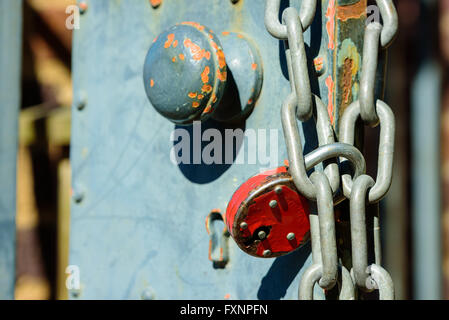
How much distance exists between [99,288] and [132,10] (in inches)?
17.2

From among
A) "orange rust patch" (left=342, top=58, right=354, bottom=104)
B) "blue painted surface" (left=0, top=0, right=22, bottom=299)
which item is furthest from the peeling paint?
"blue painted surface" (left=0, top=0, right=22, bottom=299)

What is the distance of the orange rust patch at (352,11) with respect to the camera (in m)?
0.77

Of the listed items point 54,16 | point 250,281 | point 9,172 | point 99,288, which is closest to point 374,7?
point 250,281

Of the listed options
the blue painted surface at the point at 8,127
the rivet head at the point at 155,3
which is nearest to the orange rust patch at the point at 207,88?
the rivet head at the point at 155,3

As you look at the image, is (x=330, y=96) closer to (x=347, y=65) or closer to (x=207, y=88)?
(x=347, y=65)

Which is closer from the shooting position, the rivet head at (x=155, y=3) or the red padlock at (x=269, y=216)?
the red padlock at (x=269, y=216)

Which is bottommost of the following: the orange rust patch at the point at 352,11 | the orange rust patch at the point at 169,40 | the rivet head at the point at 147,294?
the rivet head at the point at 147,294

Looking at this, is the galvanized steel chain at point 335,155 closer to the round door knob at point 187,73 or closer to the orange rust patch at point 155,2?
the round door knob at point 187,73

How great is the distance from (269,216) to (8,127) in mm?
759

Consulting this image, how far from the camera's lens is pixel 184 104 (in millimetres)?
820

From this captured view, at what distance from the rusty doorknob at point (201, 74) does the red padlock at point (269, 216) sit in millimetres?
115

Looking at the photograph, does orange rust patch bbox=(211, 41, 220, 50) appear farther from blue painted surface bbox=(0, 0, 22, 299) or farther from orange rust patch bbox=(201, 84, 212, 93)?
blue painted surface bbox=(0, 0, 22, 299)

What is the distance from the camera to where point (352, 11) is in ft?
2.56

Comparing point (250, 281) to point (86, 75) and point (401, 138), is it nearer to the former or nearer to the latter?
point (86, 75)
